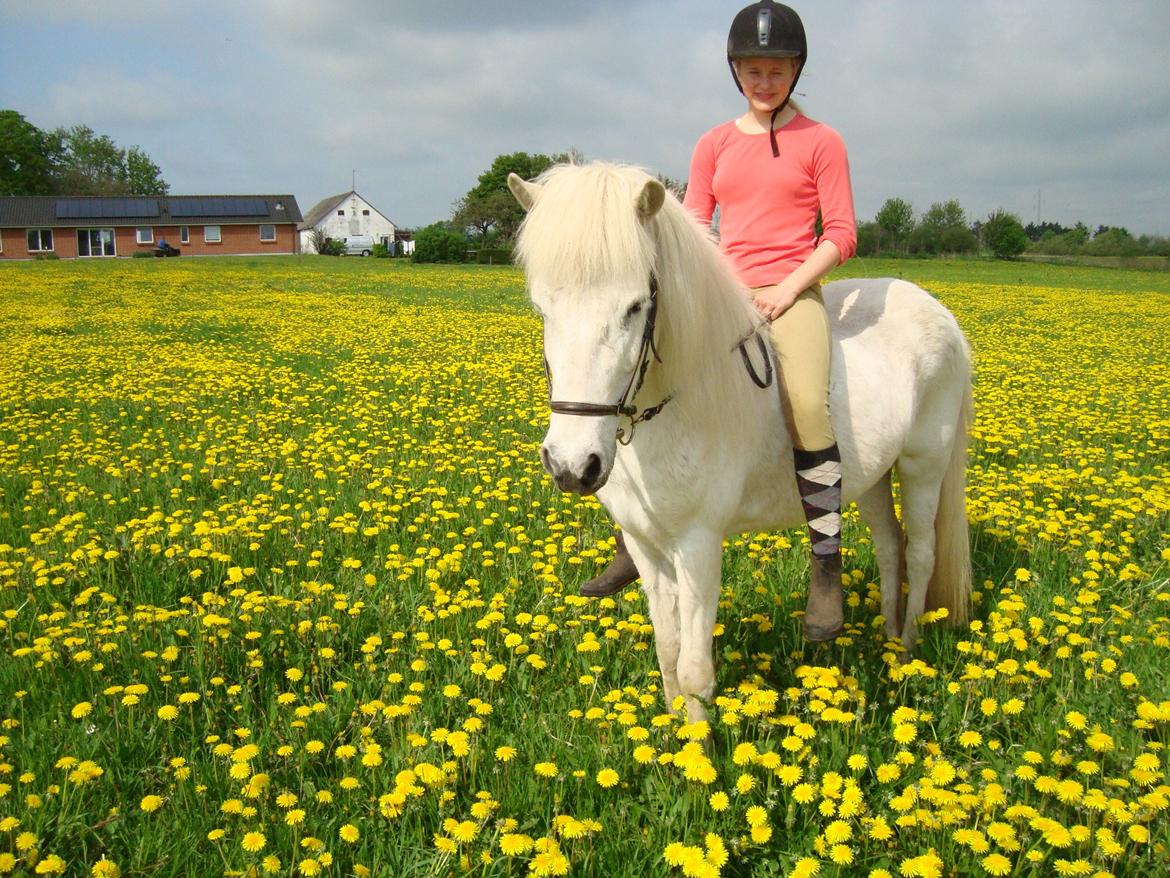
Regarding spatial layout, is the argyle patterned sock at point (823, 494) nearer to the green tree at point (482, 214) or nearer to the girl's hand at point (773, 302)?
the girl's hand at point (773, 302)

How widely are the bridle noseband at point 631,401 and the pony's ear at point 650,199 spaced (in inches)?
7.9

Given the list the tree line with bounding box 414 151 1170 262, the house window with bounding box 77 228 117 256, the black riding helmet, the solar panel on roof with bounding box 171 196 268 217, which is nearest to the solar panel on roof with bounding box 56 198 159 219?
the house window with bounding box 77 228 117 256

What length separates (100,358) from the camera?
12820mm

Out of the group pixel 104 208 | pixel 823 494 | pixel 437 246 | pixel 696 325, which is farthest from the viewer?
pixel 104 208

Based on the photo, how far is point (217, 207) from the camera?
221 ft

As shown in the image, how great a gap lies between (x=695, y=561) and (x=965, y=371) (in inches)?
86.5

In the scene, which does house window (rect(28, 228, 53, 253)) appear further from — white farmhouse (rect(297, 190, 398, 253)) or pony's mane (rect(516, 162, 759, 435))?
pony's mane (rect(516, 162, 759, 435))

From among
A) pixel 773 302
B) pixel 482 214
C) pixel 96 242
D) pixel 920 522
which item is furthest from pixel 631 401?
pixel 96 242

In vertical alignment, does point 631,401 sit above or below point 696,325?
below

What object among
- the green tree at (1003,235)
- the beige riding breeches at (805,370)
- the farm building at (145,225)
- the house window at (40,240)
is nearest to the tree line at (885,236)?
the green tree at (1003,235)

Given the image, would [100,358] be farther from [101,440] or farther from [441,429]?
[441,429]

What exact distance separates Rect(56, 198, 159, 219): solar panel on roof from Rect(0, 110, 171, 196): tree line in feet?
53.6

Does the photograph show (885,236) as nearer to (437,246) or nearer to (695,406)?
(437,246)

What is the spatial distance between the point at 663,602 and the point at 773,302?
135 cm
